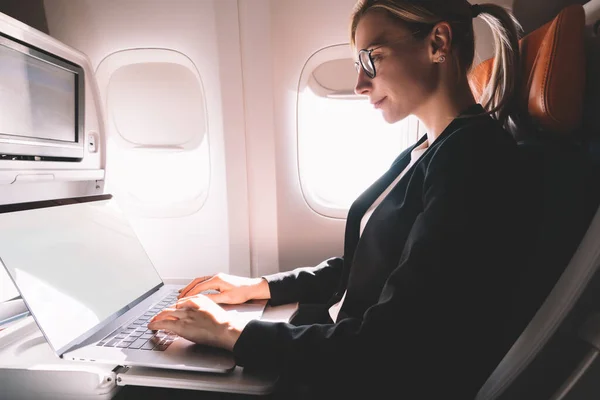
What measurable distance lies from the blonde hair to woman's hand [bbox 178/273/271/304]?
0.85m

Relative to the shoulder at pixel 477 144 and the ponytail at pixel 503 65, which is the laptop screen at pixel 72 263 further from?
the ponytail at pixel 503 65

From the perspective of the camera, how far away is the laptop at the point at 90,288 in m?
0.90

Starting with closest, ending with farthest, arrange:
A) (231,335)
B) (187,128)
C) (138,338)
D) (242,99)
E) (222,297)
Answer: (231,335) → (138,338) → (222,297) → (242,99) → (187,128)

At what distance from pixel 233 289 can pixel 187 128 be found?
765 mm

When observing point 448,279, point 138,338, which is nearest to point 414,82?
point 448,279

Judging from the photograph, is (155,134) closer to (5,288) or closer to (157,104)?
(157,104)

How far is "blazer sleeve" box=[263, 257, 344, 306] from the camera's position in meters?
1.28

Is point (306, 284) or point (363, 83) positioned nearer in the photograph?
point (363, 83)

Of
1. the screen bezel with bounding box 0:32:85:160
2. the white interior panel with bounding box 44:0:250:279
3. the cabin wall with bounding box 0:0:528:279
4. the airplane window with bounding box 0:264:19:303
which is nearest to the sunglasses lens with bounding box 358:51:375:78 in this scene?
the cabin wall with bounding box 0:0:528:279

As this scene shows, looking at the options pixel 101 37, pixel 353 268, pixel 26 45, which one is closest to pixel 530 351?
pixel 353 268

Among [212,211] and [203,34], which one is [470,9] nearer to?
[203,34]

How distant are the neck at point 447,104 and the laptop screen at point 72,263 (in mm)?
1047

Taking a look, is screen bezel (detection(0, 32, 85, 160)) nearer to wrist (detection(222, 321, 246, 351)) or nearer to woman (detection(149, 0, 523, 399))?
woman (detection(149, 0, 523, 399))

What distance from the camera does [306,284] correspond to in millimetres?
1310
